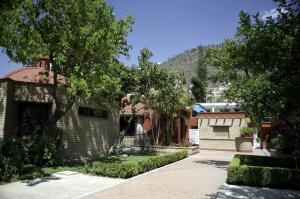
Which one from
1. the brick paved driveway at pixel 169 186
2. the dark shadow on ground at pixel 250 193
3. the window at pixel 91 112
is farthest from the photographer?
the window at pixel 91 112

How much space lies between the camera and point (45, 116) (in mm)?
18578

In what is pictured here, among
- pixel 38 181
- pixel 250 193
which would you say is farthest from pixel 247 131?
pixel 38 181

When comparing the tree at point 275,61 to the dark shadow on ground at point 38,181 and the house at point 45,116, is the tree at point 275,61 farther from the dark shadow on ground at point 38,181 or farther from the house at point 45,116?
the house at point 45,116

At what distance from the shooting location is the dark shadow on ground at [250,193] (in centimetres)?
1131

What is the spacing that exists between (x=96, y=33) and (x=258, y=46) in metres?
7.99

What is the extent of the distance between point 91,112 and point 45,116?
174 inches

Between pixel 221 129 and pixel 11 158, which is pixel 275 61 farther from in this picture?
pixel 221 129

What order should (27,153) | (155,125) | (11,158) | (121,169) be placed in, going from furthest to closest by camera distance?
(155,125)
(27,153)
(121,169)
(11,158)

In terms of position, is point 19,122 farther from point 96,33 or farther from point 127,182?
point 127,182

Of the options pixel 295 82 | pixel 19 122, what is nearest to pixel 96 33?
pixel 19 122

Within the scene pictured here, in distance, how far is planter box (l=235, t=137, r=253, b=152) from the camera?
104ft

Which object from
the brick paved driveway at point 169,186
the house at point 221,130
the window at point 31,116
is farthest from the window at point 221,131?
the window at point 31,116

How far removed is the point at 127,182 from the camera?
1291cm

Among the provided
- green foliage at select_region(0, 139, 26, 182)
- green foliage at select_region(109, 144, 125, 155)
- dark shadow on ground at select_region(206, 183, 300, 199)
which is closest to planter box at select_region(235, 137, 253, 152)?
green foliage at select_region(109, 144, 125, 155)
